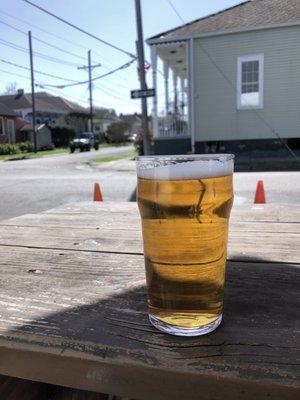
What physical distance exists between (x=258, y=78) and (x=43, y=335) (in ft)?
55.3

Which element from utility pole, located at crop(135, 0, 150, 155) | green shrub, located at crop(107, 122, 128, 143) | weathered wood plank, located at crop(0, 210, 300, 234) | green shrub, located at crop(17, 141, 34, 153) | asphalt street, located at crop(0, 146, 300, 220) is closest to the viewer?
weathered wood plank, located at crop(0, 210, 300, 234)

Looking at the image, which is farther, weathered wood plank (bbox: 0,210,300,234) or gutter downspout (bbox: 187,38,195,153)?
gutter downspout (bbox: 187,38,195,153)

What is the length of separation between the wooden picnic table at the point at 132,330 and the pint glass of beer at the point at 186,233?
75 mm

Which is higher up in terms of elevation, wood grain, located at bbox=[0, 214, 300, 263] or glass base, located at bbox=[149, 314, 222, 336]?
glass base, located at bbox=[149, 314, 222, 336]

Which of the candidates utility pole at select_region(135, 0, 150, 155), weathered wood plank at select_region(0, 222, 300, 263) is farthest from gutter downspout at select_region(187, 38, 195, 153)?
weathered wood plank at select_region(0, 222, 300, 263)

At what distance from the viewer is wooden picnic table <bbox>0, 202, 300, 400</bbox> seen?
0.89m

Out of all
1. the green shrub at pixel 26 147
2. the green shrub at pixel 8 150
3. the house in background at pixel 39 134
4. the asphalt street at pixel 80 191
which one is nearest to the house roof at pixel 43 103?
the house in background at pixel 39 134

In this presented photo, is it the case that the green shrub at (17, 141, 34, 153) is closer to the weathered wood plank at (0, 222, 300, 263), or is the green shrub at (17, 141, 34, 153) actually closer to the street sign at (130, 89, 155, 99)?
the street sign at (130, 89, 155, 99)

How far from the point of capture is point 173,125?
18594 millimetres

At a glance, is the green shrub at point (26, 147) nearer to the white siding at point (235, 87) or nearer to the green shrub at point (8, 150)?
the green shrub at point (8, 150)

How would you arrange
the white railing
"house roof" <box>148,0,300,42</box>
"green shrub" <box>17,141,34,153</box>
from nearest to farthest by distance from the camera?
"house roof" <box>148,0,300,42</box> < the white railing < "green shrub" <box>17,141,34,153</box>

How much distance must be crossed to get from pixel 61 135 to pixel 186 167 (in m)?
55.7

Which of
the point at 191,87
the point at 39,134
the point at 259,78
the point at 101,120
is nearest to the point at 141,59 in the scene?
the point at 191,87

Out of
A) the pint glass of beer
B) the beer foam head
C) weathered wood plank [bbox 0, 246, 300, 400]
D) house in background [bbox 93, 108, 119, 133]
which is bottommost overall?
weathered wood plank [bbox 0, 246, 300, 400]
